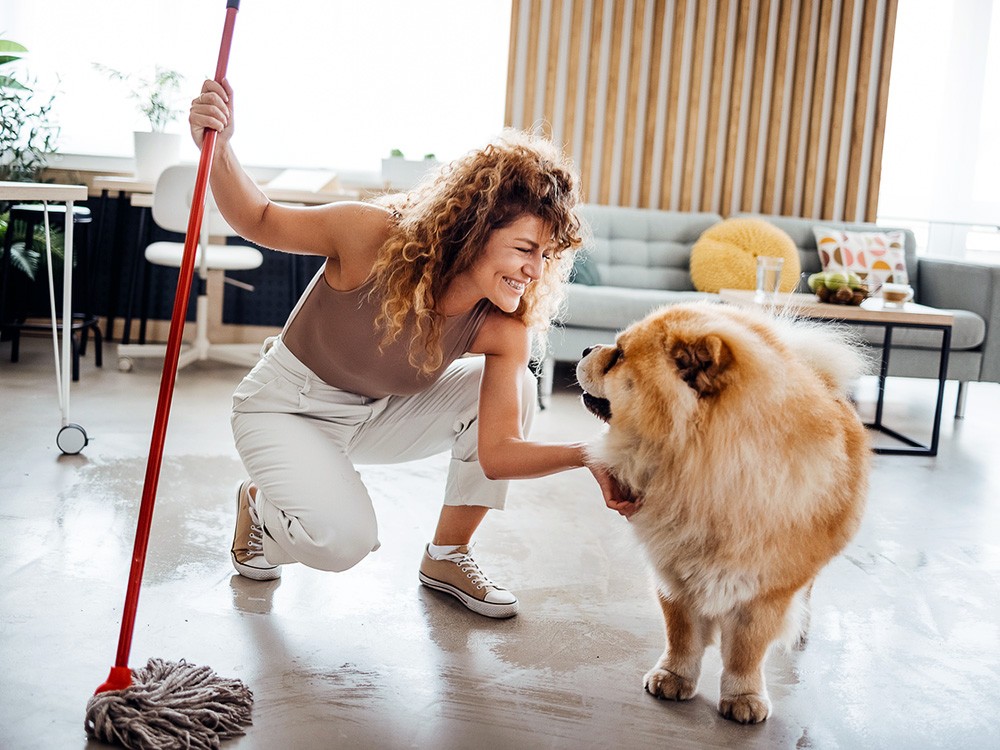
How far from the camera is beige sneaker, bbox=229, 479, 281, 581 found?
2082mm

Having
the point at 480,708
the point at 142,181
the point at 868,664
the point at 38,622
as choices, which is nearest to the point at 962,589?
the point at 868,664

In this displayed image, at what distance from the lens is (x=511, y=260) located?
1752 millimetres

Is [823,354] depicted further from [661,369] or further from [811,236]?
[811,236]

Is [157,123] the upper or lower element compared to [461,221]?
upper

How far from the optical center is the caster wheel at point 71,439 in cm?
286

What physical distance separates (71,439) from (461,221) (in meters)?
1.70

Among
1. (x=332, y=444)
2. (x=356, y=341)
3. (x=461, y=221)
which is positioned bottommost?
(x=332, y=444)

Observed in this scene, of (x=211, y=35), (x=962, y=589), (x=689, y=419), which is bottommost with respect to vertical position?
(x=962, y=589)

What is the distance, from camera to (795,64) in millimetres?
5562

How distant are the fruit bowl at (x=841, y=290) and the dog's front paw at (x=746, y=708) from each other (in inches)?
96.8

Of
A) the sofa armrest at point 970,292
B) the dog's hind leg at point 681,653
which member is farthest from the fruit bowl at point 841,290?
the dog's hind leg at point 681,653

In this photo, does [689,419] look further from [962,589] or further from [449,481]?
[962,589]

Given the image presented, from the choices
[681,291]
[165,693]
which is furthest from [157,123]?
[165,693]

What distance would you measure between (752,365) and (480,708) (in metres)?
0.71
